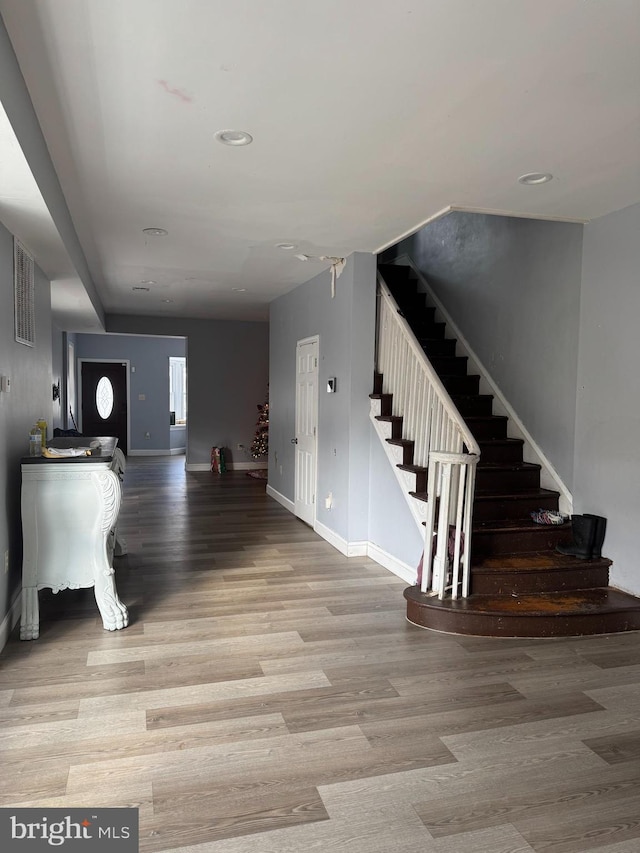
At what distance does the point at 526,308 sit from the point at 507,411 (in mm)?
895

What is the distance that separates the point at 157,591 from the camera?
14.1 feet

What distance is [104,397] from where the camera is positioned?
494 inches

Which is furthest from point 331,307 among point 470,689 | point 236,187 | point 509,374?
point 470,689

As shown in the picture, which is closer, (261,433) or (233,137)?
(233,137)

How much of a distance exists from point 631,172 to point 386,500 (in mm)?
2868

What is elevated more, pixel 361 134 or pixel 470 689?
pixel 361 134

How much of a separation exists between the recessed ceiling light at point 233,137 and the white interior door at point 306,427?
10.7 ft

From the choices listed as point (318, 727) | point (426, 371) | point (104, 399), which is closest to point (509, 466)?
point (426, 371)

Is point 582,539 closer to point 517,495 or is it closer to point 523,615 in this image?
point 517,495

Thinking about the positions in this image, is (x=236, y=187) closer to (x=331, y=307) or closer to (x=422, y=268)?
(x=331, y=307)

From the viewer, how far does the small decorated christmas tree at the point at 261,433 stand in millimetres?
9859

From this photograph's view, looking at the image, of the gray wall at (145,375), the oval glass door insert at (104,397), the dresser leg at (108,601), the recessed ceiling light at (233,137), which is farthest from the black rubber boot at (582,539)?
the oval glass door insert at (104,397)

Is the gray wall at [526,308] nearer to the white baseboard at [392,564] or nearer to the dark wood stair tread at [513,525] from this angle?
the dark wood stair tread at [513,525]

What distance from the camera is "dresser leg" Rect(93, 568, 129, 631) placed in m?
3.55
